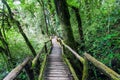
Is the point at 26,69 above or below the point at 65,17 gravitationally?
below

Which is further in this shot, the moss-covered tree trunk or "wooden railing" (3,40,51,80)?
the moss-covered tree trunk

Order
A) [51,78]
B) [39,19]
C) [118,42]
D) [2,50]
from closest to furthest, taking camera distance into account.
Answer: [51,78]
[118,42]
[2,50]
[39,19]

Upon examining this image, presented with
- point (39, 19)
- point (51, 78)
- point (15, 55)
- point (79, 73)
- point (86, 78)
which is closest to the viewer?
point (86, 78)

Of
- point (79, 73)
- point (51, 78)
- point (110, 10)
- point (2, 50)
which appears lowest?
point (79, 73)

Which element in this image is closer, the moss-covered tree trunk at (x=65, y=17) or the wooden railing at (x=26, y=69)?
the wooden railing at (x=26, y=69)

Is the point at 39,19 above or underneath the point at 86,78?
above

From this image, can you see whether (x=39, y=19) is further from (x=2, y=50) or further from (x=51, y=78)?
(x=51, y=78)

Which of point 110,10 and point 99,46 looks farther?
point 110,10

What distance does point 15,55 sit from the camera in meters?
14.3

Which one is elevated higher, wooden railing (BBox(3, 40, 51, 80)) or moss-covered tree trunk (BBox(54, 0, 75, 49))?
moss-covered tree trunk (BBox(54, 0, 75, 49))

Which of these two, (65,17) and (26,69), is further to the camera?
(65,17)

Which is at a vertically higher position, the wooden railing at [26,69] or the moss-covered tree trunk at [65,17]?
the moss-covered tree trunk at [65,17]

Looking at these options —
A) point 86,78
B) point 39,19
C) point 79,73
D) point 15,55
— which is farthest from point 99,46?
point 39,19

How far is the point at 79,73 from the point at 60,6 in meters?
3.70
